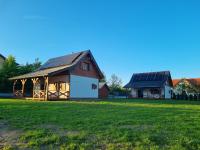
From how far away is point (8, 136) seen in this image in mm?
6215

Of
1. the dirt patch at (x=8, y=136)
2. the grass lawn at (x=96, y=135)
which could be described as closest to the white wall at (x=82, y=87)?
the grass lawn at (x=96, y=135)

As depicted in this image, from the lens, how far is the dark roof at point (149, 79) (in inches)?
1625

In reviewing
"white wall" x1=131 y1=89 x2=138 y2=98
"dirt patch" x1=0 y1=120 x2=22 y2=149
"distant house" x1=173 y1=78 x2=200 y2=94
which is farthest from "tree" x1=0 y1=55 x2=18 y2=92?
"distant house" x1=173 y1=78 x2=200 y2=94

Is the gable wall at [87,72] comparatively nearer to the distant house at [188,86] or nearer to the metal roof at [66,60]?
the metal roof at [66,60]

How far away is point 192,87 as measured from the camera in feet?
162

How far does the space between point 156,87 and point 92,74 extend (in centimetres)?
1609

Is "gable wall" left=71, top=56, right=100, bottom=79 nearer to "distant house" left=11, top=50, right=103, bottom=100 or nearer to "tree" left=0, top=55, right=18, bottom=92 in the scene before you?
"distant house" left=11, top=50, right=103, bottom=100

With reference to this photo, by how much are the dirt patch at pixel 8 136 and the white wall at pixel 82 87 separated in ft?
59.5

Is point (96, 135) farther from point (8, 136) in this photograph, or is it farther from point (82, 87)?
point (82, 87)

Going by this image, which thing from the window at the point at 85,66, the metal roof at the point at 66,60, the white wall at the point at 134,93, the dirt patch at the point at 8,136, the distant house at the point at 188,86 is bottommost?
the dirt patch at the point at 8,136

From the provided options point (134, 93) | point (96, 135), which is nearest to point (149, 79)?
point (134, 93)

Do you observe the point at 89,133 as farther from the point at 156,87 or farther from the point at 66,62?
the point at 156,87

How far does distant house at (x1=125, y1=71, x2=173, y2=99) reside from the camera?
4106 centimetres

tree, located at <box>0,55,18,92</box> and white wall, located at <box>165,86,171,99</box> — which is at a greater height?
tree, located at <box>0,55,18,92</box>
